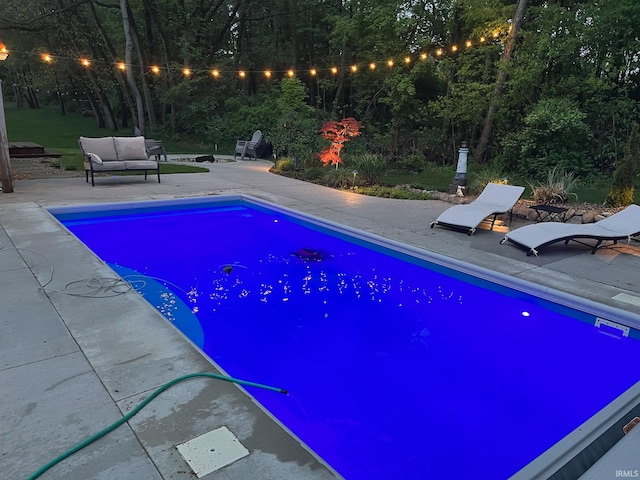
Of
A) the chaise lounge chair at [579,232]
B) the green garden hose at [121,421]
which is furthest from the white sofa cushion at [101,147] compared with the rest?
the green garden hose at [121,421]

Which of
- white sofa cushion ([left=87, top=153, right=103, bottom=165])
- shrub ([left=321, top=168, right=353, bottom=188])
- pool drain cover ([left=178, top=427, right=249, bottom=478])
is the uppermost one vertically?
white sofa cushion ([left=87, top=153, right=103, bottom=165])

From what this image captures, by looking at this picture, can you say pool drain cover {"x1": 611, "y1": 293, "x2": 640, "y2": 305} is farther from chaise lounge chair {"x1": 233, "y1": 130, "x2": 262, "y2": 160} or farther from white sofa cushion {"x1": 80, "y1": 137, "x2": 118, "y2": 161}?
chaise lounge chair {"x1": 233, "y1": 130, "x2": 262, "y2": 160}

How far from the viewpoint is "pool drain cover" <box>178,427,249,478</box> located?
1697 millimetres

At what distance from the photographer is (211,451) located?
1.77 m

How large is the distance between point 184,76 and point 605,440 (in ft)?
67.0

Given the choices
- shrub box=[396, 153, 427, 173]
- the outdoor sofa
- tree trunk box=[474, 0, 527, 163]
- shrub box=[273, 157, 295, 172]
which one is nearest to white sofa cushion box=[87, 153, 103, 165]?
the outdoor sofa

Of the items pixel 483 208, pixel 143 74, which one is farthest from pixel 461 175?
pixel 143 74

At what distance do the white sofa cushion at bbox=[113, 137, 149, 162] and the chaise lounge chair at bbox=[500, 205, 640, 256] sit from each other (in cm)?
720

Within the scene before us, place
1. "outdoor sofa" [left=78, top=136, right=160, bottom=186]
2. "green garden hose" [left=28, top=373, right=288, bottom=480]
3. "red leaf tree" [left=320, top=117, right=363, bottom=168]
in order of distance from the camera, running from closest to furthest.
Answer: "green garden hose" [left=28, top=373, right=288, bottom=480] < "outdoor sofa" [left=78, top=136, right=160, bottom=186] < "red leaf tree" [left=320, top=117, right=363, bottom=168]

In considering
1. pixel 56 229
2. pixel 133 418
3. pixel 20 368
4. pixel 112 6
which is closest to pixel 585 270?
pixel 133 418

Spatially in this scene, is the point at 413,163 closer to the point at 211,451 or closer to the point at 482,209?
the point at 482,209

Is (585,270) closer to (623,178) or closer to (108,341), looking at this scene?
(623,178)

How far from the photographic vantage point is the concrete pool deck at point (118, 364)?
174cm

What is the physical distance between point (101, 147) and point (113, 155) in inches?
10.0
